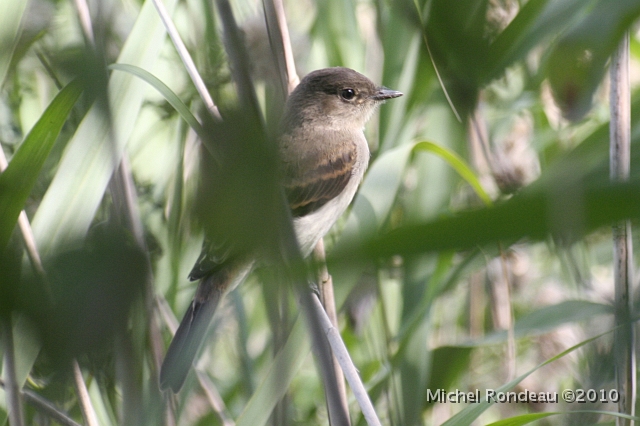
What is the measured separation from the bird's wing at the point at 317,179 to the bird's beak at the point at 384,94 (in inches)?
A: 12.8

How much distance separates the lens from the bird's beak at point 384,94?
9.20ft

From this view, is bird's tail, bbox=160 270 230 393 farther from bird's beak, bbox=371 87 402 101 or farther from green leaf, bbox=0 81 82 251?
bird's beak, bbox=371 87 402 101

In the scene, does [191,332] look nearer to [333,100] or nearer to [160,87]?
[160,87]

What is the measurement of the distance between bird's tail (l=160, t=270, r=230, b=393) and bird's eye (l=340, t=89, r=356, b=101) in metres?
1.29

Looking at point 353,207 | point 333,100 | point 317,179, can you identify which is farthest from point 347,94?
point 353,207

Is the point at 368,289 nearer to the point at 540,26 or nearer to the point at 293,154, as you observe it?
the point at 293,154

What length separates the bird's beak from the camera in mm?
2805

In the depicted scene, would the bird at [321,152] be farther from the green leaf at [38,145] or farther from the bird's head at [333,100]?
the green leaf at [38,145]

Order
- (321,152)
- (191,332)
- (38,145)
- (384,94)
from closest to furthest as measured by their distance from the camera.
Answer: (38,145) < (191,332) < (384,94) < (321,152)

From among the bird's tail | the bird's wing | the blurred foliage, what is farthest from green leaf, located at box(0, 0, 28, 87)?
the bird's wing

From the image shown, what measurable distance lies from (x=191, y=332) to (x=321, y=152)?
1.34 meters

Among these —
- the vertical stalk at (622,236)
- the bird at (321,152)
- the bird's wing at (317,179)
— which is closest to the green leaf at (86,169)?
the bird at (321,152)

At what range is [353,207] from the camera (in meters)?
2.15

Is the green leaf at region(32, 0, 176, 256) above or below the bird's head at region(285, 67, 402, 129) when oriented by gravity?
below
